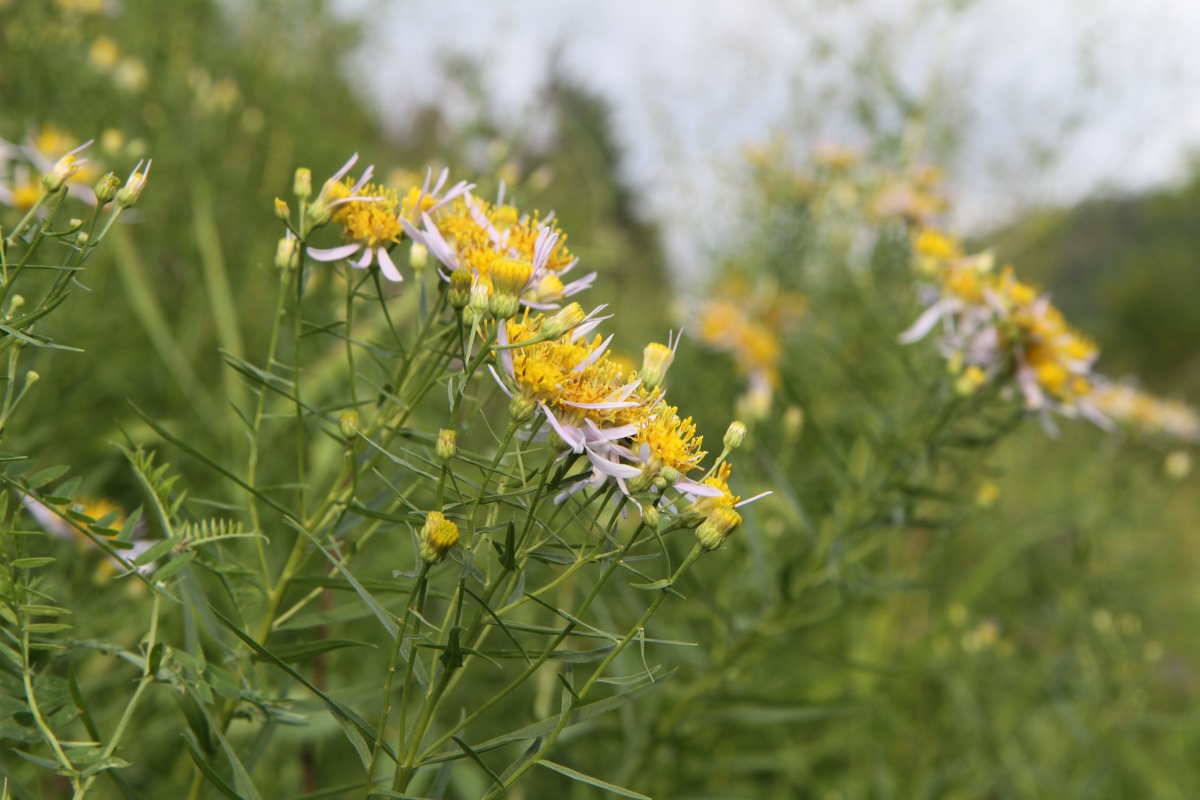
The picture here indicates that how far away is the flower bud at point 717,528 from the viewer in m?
0.84

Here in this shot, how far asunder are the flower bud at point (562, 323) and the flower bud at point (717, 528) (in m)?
0.22

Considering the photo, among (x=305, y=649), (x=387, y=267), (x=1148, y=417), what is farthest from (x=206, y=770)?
(x=1148, y=417)

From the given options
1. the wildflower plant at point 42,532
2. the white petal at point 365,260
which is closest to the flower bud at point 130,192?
the wildflower plant at point 42,532

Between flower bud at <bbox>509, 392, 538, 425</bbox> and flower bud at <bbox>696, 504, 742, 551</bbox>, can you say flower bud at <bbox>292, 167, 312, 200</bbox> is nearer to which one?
flower bud at <bbox>509, 392, 538, 425</bbox>

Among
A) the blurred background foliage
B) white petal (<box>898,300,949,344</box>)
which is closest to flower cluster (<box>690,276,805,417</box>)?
the blurred background foliage

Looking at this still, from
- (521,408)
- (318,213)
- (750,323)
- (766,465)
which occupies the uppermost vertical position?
(318,213)

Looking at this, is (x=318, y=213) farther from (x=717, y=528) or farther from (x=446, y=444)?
(x=717, y=528)

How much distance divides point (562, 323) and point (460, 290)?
0.14m

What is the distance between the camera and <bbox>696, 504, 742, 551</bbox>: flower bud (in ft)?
2.74

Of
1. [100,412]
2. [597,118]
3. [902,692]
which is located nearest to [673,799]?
[902,692]

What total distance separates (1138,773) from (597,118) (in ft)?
16.4

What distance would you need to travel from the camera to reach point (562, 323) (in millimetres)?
804

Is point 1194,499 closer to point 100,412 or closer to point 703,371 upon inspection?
point 703,371

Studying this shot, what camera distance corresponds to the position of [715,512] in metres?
0.85
